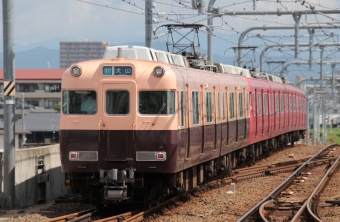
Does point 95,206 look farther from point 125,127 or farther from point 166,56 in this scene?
point 166,56

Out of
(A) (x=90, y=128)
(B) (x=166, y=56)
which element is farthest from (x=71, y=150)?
(B) (x=166, y=56)

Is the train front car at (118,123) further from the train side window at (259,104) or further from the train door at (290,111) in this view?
the train door at (290,111)

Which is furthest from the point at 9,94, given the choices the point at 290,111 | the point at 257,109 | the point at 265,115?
the point at 290,111

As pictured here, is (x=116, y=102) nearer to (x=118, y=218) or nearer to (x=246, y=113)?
(x=118, y=218)

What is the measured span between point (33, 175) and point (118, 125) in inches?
148

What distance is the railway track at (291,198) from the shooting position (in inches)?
541

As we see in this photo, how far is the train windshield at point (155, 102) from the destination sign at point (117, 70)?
0.44m

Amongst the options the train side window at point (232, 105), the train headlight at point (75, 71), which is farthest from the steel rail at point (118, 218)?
the train side window at point (232, 105)

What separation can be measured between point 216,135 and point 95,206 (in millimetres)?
4231

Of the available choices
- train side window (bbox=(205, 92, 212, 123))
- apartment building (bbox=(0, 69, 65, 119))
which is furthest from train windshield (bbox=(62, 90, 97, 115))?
apartment building (bbox=(0, 69, 65, 119))

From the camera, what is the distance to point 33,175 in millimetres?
16984

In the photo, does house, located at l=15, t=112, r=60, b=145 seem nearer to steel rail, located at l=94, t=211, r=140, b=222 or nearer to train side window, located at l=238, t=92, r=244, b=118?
train side window, located at l=238, t=92, r=244, b=118

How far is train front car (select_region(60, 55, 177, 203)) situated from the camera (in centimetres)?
1395

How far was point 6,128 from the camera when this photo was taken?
1585 centimetres
